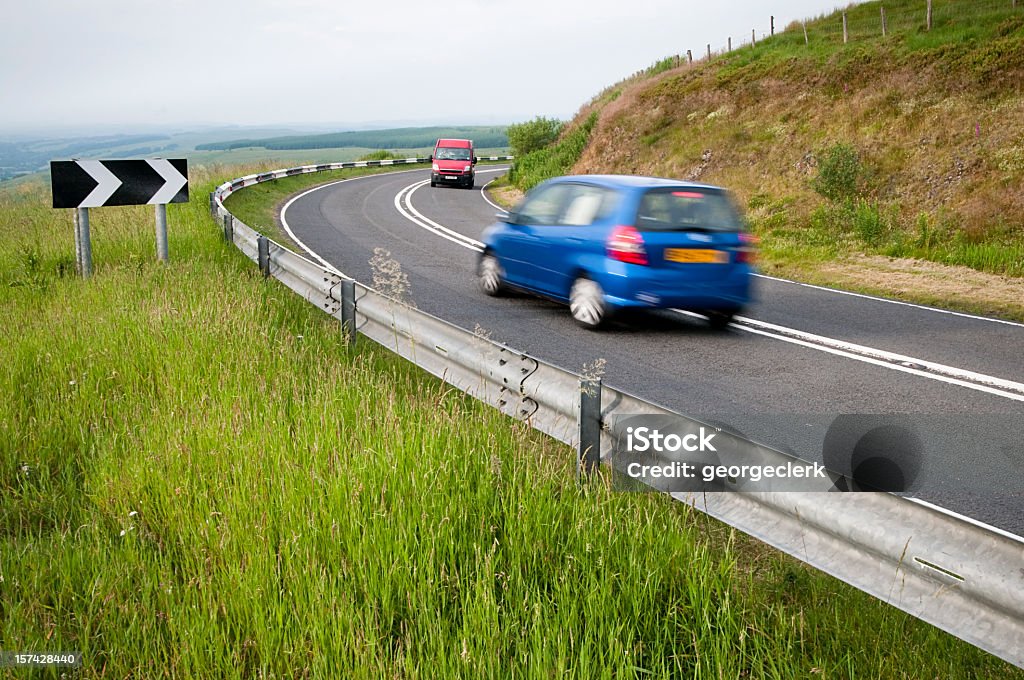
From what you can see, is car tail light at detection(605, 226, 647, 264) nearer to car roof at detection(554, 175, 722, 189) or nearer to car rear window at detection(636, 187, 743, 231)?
car rear window at detection(636, 187, 743, 231)

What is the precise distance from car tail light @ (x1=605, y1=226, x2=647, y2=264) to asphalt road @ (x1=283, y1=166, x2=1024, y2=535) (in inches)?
34.0

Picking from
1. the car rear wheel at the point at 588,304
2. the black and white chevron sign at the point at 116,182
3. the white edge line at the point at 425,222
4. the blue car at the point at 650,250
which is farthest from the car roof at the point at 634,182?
the black and white chevron sign at the point at 116,182

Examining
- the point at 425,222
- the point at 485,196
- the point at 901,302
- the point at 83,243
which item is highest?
the point at 485,196

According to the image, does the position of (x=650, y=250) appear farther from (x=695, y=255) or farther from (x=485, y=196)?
(x=485, y=196)

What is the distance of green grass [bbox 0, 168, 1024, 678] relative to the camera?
2.87 metres

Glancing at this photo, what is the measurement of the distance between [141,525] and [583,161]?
3039 centimetres

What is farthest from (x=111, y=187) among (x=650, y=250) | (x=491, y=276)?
(x=650, y=250)

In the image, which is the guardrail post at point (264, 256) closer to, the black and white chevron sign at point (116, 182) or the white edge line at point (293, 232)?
the white edge line at point (293, 232)

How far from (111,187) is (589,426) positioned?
26.5ft

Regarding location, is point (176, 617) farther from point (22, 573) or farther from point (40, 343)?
point (40, 343)

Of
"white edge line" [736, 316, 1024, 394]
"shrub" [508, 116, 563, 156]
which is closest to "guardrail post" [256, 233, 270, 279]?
"white edge line" [736, 316, 1024, 394]

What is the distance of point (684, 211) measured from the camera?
368 inches

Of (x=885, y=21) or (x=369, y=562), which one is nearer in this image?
(x=369, y=562)

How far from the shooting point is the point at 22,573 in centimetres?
340
